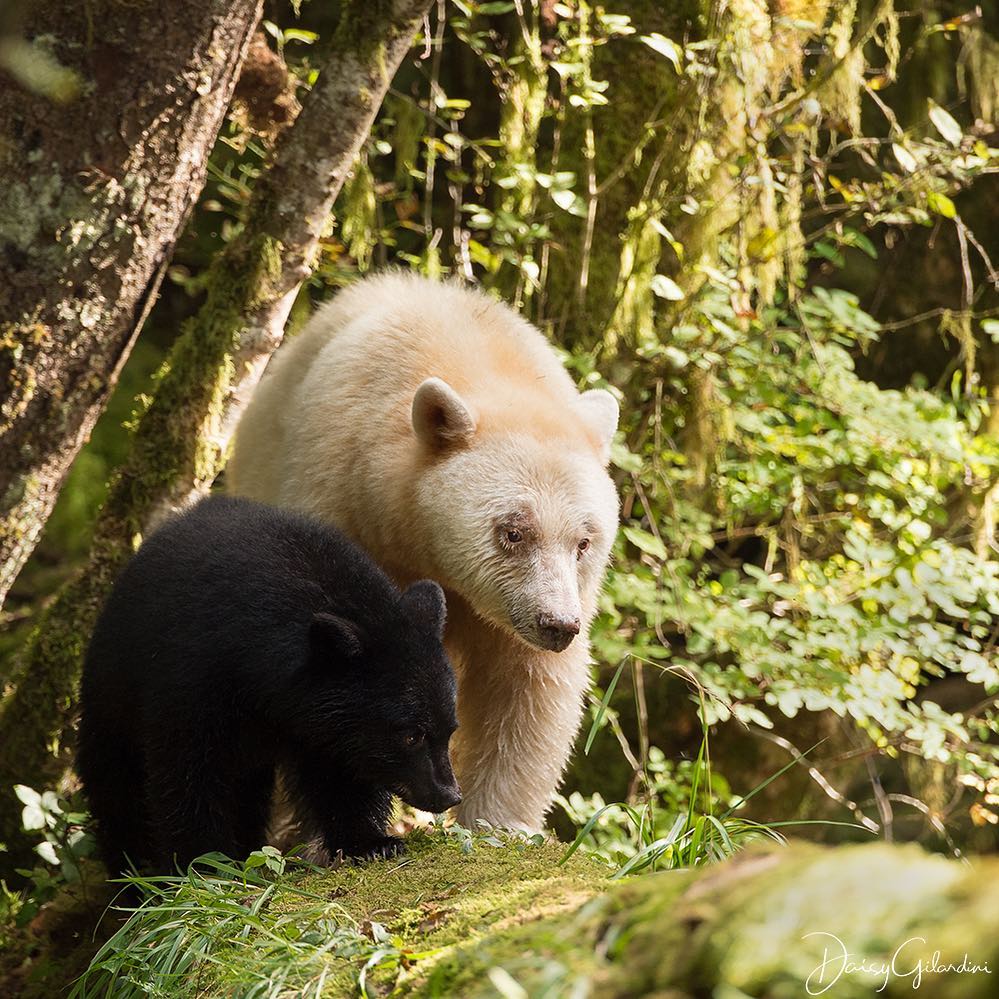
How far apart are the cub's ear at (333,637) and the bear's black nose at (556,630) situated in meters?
0.89

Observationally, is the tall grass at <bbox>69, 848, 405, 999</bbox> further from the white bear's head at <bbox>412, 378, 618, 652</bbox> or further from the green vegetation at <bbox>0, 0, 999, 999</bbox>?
the white bear's head at <bbox>412, 378, 618, 652</bbox>

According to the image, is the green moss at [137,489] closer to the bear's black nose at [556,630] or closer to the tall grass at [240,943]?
the bear's black nose at [556,630]

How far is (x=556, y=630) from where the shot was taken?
4285 mm

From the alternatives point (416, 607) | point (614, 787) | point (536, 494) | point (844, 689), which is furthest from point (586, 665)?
point (614, 787)

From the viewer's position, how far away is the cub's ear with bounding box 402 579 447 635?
12.5 feet

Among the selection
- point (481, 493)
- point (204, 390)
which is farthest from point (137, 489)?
point (481, 493)

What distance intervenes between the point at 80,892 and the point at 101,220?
275 centimetres

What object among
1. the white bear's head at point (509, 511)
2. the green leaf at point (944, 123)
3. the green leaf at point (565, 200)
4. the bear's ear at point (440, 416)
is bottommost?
the white bear's head at point (509, 511)

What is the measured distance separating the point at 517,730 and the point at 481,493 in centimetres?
103

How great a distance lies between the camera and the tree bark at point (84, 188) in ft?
14.7

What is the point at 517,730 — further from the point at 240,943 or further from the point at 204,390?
the point at 204,390

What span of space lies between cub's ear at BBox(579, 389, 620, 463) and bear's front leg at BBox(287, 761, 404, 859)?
5.98 feet

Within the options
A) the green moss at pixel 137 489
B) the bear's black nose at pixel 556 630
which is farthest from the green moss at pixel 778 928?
the green moss at pixel 137 489

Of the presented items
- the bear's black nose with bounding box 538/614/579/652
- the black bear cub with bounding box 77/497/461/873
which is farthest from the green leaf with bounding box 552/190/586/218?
the black bear cub with bounding box 77/497/461/873
